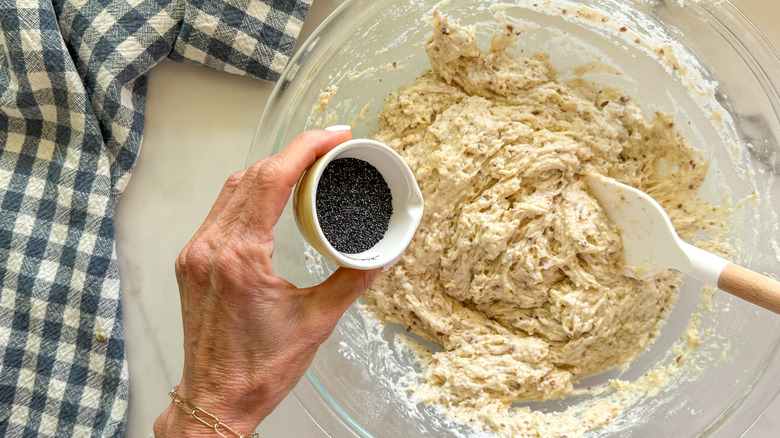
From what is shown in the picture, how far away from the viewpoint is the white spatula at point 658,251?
169 cm

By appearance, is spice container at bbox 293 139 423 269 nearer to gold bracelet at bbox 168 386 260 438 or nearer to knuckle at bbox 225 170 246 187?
knuckle at bbox 225 170 246 187

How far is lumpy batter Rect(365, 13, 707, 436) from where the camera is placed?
6.55ft

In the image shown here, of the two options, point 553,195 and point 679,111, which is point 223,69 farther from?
point 679,111

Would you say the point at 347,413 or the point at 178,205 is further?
the point at 178,205

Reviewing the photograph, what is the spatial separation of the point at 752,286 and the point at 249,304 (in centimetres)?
146

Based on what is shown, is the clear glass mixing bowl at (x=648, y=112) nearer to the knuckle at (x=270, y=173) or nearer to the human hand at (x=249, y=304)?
the human hand at (x=249, y=304)

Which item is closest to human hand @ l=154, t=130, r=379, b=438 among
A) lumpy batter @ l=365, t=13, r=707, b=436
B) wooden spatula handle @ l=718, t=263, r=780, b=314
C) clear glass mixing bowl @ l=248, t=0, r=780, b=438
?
clear glass mixing bowl @ l=248, t=0, r=780, b=438

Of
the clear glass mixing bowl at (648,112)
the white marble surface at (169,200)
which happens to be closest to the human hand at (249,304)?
the clear glass mixing bowl at (648,112)

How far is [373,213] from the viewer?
1683 millimetres

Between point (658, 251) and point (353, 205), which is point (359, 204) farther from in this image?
point (658, 251)

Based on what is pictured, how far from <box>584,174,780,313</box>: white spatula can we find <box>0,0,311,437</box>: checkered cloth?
1.33 metres

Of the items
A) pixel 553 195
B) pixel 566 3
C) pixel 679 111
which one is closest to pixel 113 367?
pixel 553 195

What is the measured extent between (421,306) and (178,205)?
1057 mm

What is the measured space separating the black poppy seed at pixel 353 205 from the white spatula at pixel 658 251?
0.84 metres
